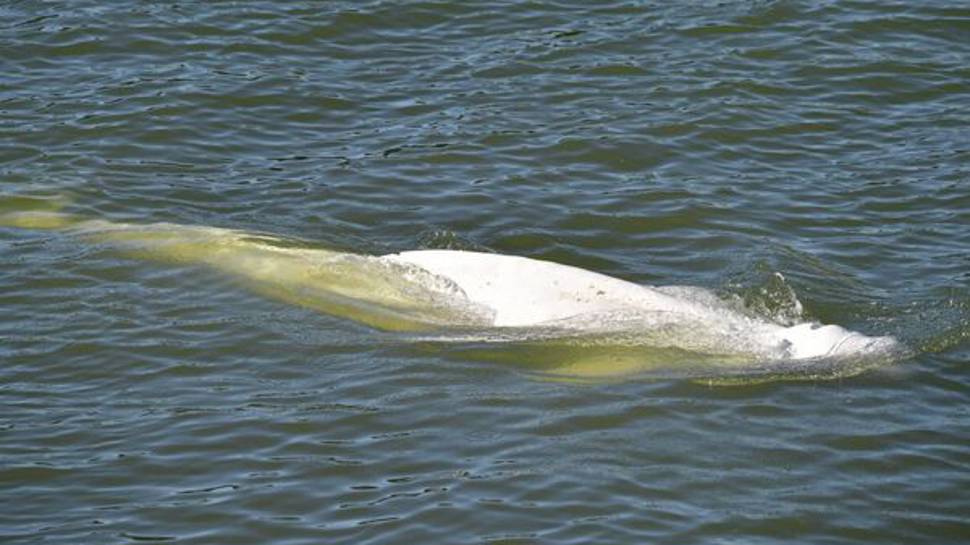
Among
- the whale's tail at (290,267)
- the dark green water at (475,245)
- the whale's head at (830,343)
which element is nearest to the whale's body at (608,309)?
the whale's head at (830,343)

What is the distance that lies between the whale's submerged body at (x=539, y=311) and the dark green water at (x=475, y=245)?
19cm

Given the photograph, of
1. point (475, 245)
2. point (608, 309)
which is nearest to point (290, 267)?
point (475, 245)

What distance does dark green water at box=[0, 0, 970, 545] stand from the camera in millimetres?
8344

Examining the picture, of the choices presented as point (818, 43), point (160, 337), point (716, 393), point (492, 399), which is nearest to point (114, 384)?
point (160, 337)

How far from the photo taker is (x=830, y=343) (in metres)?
9.86

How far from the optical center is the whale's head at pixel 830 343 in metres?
9.82

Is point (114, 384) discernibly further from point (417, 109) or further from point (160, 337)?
point (417, 109)

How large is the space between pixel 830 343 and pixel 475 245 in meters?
3.11

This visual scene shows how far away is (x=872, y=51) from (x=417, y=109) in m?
4.57

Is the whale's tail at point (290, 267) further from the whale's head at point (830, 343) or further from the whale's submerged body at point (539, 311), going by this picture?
the whale's head at point (830, 343)

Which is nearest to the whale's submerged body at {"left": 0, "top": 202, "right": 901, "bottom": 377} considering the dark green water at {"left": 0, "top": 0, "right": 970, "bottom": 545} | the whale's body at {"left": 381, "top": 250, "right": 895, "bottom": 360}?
the whale's body at {"left": 381, "top": 250, "right": 895, "bottom": 360}

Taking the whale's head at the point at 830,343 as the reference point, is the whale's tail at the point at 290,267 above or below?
above

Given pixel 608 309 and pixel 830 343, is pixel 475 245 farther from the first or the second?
pixel 830 343

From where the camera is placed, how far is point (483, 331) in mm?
10195
